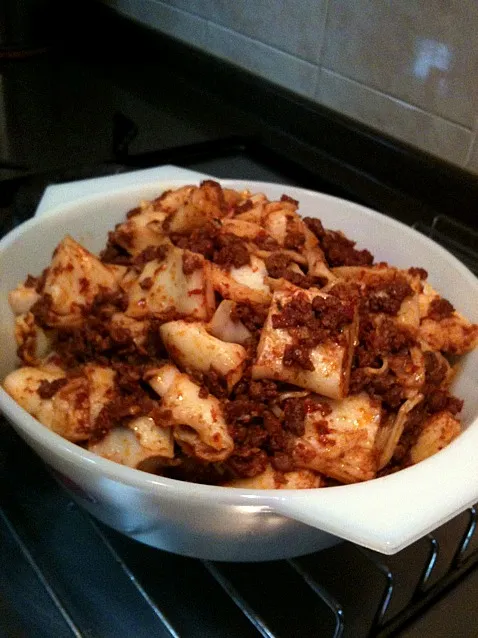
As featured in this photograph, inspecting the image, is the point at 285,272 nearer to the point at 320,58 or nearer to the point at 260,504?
the point at 260,504

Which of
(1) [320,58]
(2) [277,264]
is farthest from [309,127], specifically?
(2) [277,264]

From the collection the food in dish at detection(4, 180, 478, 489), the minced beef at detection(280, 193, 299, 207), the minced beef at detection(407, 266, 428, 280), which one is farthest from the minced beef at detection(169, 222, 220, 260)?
the minced beef at detection(407, 266, 428, 280)

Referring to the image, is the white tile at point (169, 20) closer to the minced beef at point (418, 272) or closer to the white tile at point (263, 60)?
the white tile at point (263, 60)

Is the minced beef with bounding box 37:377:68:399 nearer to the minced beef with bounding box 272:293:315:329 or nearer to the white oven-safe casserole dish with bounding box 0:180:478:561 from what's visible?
the white oven-safe casserole dish with bounding box 0:180:478:561

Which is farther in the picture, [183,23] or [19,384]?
[183,23]

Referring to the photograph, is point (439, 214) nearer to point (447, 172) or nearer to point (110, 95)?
point (447, 172)

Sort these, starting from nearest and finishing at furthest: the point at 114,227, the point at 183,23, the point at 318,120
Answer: the point at 114,227 → the point at 318,120 → the point at 183,23

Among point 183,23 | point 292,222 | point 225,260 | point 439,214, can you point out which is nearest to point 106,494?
point 225,260

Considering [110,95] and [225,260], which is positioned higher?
[225,260]
